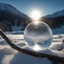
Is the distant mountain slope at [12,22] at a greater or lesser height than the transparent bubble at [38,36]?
lesser

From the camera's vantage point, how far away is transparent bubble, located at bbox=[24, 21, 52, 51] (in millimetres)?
2824

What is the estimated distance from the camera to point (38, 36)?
2828 mm

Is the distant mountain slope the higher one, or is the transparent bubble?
the transparent bubble

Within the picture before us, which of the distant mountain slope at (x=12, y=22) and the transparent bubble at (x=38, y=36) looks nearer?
the transparent bubble at (x=38, y=36)

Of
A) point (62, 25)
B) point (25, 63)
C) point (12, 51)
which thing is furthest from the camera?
point (62, 25)

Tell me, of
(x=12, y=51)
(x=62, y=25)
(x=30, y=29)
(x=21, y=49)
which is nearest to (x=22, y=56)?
(x=21, y=49)

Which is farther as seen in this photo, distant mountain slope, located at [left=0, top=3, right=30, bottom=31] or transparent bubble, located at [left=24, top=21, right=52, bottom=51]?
distant mountain slope, located at [left=0, top=3, right=30, bottom=31]

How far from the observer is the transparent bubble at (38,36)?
2824 mm

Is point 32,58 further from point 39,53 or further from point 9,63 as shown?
point 9,63

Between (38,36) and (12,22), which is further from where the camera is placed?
(12,22)

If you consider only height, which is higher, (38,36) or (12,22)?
(38,36)

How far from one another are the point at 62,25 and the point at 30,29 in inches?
1443

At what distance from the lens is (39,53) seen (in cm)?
249

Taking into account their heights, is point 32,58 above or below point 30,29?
below
